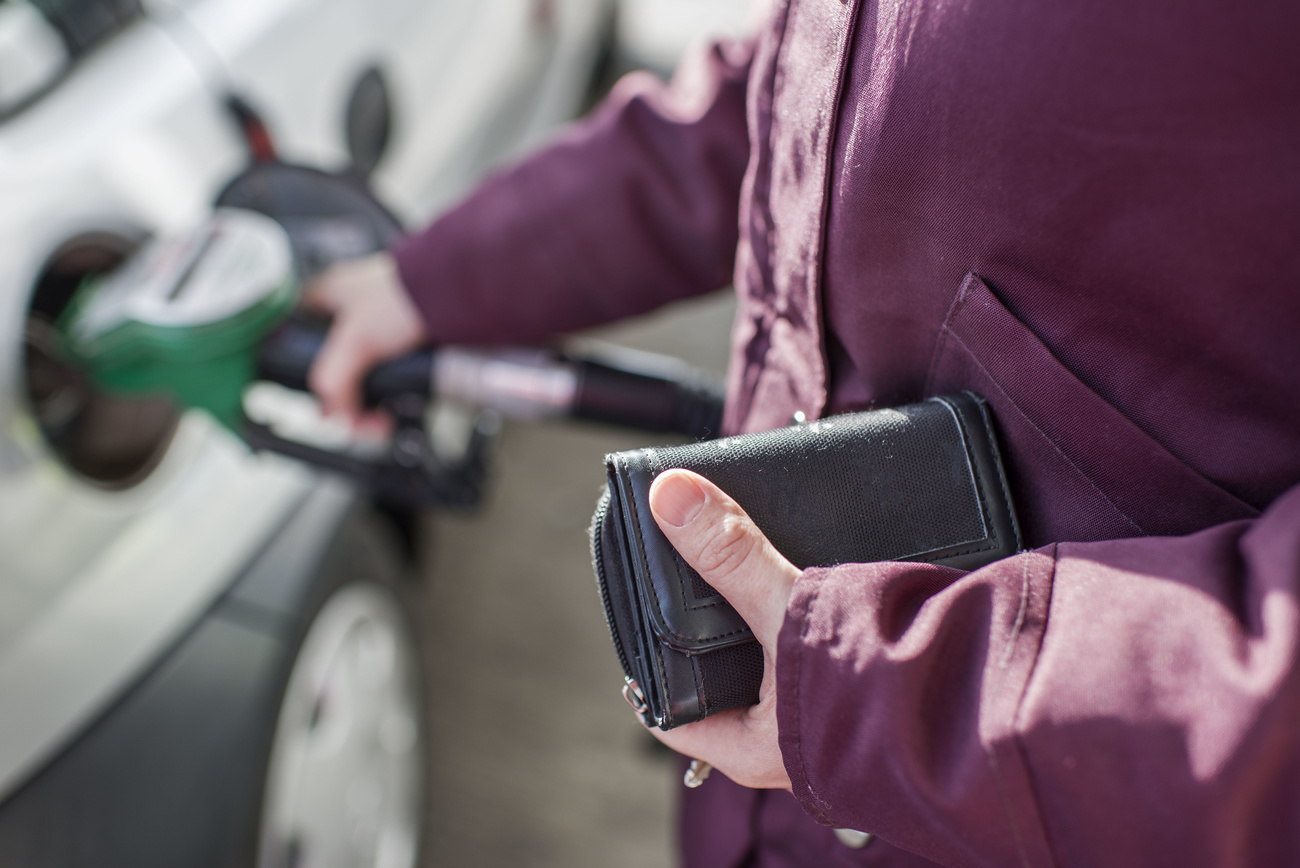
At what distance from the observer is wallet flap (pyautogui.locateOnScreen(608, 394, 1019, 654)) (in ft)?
1.92

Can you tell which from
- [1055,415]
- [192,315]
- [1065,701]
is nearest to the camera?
[1065,701]

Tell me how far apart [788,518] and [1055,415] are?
18cm

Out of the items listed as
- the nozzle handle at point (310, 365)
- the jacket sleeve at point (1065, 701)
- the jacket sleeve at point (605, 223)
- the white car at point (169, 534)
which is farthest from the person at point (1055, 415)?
the white car at point (169, 534)

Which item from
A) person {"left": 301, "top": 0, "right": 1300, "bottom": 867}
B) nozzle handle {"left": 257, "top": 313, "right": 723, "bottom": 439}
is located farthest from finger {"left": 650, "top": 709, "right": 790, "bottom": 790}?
nozzle handle {"left": 257, "top": 313, "right": 723, "bottom": 439}

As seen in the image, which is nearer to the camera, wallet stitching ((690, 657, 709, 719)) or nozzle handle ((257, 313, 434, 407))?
wallet stitching ((690, 657, 709, 719))

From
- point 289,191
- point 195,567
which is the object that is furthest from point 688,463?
point 195,567

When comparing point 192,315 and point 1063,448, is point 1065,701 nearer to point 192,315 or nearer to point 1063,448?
point 1063,448

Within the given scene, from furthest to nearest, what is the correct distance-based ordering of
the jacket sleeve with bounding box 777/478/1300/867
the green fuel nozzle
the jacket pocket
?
1. the green fuel nozzle
2. the jacket pocket
3. the jacket sleeve with bounding box 777/478/1300/867

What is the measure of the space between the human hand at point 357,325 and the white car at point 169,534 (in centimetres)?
17

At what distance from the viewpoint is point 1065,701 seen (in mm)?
463


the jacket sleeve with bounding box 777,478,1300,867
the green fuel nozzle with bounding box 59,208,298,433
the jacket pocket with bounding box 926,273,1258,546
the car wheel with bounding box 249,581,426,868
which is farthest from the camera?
the car wheel with bounding box 249,581,426,868

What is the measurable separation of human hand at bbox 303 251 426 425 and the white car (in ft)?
0.57

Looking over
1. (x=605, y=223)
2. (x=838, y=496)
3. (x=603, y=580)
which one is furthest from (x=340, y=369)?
(x=838, y=496)

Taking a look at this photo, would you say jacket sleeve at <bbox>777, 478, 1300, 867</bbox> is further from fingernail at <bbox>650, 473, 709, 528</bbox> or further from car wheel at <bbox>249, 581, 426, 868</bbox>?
car wheel at <bbox>249, 581, 426, 868</bbox>
